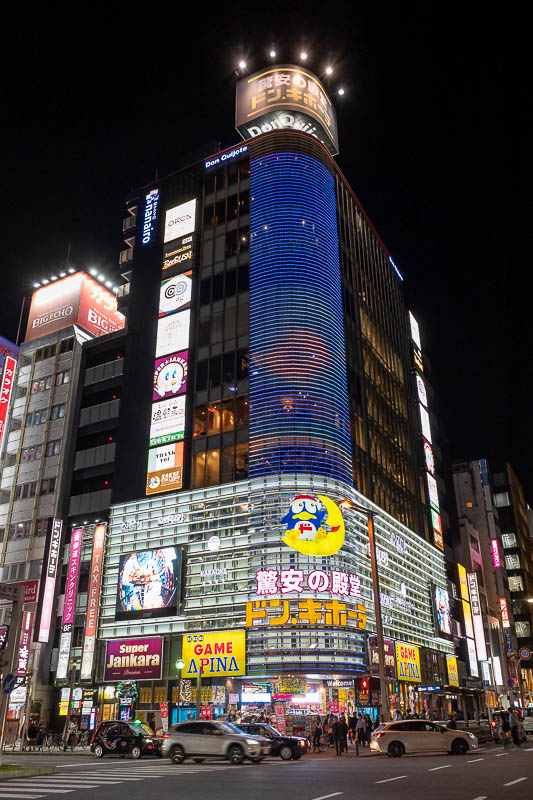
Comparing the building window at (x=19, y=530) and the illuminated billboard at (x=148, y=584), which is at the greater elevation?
the building window at (x=19, y=530)

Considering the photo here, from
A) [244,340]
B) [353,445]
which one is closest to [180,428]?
A: [244,340]

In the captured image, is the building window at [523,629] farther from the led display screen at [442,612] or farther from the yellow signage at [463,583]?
the led display screen at [442,612]

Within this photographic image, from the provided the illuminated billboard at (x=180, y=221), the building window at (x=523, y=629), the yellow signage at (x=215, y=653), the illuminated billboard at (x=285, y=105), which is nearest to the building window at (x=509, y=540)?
the building window at (x=523, y=629)

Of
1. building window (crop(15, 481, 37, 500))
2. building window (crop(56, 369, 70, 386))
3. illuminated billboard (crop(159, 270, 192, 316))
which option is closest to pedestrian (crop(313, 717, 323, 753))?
illuminated billboard (crop(159, 270, 192, 316))

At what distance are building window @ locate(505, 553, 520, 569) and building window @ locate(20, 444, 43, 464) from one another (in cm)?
9975

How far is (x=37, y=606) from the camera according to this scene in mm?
54219

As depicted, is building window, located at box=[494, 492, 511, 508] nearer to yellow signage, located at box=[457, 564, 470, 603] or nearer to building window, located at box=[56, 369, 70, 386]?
yellow signage, located at box=[457, 564, 470, 603]

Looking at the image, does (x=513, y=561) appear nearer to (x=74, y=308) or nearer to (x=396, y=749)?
(x=74, y=308)

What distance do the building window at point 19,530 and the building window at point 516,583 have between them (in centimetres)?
10036

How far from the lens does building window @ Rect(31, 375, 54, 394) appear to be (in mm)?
68938

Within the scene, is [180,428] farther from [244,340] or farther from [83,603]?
[83,603]

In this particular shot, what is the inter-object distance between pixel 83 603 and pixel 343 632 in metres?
24.7

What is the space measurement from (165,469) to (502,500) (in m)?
105

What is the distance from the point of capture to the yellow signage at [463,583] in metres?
76.8
